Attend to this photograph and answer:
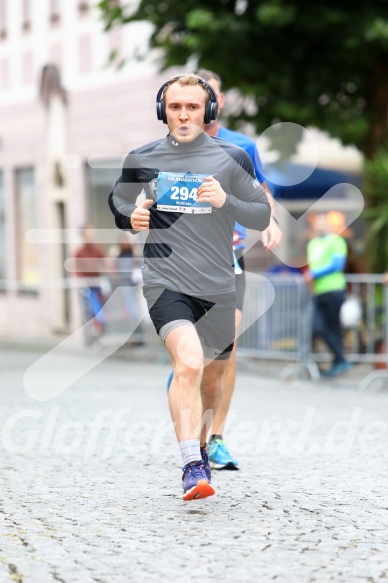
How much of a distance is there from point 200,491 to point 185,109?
1.63 m

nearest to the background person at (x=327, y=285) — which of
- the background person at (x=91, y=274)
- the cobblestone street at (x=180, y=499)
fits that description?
the cobblestone street at (x=180, y=499)

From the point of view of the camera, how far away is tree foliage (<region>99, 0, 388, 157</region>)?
551 inches

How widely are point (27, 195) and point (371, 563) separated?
22.7 m

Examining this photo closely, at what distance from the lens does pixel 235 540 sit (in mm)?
5043

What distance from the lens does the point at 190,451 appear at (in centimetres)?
565

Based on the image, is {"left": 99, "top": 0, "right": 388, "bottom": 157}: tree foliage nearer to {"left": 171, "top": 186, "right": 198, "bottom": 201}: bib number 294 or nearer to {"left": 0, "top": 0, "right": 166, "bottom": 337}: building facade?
{"left": 0, "top": 0, "right": 166, "bottom": 337}: building facade

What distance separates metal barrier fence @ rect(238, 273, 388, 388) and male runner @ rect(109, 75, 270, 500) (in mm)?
7052

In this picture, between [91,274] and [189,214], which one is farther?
[91,274]

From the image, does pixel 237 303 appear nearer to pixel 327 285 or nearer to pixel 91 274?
pixel 327 285

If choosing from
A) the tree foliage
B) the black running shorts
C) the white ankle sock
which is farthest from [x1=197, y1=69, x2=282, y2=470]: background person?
the tree foliage

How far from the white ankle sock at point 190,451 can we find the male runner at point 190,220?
0.05 meters

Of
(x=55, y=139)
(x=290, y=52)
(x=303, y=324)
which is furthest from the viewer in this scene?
(x=55, y=139)

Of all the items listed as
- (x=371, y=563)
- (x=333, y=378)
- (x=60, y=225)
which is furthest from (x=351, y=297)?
(x=60, y=225)

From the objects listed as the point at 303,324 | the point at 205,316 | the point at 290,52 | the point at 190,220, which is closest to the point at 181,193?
the point at 190,220
